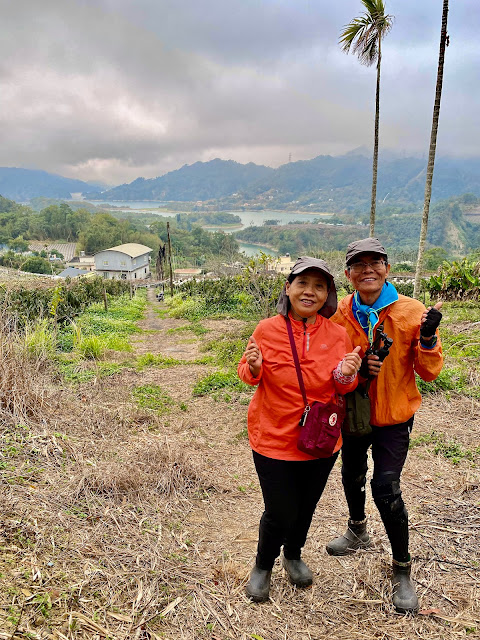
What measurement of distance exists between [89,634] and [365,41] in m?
11.9

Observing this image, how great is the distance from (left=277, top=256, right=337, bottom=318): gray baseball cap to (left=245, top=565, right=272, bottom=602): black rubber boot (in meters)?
1.22

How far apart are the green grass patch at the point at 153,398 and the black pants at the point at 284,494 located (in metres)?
3.06

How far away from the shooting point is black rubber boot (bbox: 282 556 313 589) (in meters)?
1.99

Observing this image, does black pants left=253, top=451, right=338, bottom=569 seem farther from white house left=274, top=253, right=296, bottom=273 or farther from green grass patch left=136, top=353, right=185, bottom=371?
white house left=274, top=253, right=296, bottom=273

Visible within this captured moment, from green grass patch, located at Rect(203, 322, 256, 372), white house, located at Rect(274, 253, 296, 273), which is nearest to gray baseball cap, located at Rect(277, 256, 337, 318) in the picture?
green grass patch, located at Rect(203, 322, 256, 372)

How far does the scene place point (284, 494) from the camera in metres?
1.76

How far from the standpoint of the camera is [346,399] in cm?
182

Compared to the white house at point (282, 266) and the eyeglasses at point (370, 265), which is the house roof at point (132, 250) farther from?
the eyeglasses at point (370, 265)

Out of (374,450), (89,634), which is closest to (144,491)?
(89,634)

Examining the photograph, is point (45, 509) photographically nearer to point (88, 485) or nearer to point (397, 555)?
point (88, 485)

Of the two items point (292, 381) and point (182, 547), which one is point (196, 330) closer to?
point (182, 547)

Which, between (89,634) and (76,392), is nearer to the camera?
(89,634)

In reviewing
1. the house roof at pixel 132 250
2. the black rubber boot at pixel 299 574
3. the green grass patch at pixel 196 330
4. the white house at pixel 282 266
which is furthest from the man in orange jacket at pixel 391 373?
the house roof at pixel 132 250

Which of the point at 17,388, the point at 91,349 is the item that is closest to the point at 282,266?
the point at 91,349
